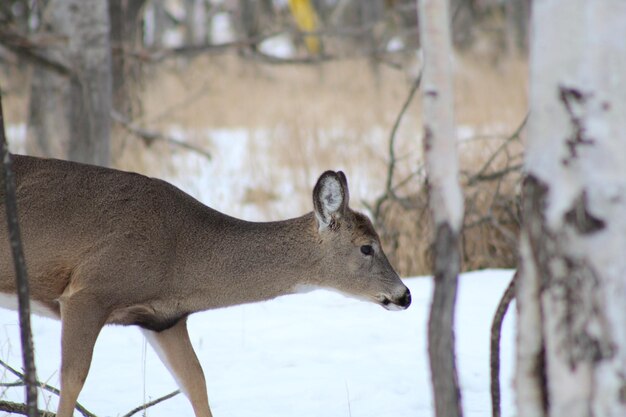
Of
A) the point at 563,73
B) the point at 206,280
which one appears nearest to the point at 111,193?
the point at 206,280

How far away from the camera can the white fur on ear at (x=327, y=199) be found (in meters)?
4.05

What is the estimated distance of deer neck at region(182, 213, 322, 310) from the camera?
4.07 metres

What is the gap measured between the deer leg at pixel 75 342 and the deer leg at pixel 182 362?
0.43 metres

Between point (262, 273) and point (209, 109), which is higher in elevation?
point (209, 109)

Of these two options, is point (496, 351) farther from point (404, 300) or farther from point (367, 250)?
point (367, 250)

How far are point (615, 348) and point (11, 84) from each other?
13377mm

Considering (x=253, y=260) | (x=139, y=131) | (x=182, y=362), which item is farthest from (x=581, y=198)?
(x=139, y=131)

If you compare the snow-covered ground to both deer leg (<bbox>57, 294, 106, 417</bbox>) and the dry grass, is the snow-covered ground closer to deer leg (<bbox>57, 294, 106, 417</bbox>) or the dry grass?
deer leg (<bbox>57, 294, 106, 417</bbox>)

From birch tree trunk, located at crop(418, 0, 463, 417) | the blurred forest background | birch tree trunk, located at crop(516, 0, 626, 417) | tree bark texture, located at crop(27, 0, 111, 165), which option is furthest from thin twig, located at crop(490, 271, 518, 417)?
tree bark texture, located at crop(27, 0, 111, 165)

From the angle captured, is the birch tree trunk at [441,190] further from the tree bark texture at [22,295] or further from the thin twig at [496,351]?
the tree bark texture at [22,295]

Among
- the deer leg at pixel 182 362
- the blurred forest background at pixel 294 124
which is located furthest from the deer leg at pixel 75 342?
the blurred forest background at pixel 294 124

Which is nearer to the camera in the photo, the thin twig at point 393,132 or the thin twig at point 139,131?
the thin twig at point 393,132

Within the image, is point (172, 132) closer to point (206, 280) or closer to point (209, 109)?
point (209, 109)

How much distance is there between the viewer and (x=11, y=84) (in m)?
14.5
